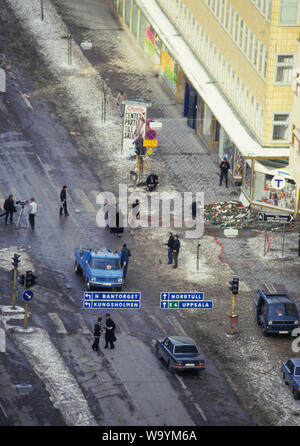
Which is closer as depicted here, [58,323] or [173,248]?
[58,323]

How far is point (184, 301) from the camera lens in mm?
53125

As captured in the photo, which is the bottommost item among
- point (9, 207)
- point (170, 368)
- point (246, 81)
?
point (170, 368)

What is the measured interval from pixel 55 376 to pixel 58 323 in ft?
19.0

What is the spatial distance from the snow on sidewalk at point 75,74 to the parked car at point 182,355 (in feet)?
94.1

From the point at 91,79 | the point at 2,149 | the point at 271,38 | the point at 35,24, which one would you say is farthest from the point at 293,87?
the point at 35,24

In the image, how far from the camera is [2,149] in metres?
82.7

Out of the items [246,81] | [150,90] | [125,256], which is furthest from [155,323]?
[150,90]

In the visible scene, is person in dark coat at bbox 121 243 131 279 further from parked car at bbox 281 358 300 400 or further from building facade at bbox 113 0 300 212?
parked car at bbox 281 358 300 400

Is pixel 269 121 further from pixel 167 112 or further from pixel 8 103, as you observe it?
pixel 8 103

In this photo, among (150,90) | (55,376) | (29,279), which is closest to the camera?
(55,376)

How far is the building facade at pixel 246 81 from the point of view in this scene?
233ft

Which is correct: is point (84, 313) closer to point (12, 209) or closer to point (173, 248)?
point (173, 248)

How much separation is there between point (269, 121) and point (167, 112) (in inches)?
729

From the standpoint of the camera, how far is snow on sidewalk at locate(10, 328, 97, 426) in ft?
162
